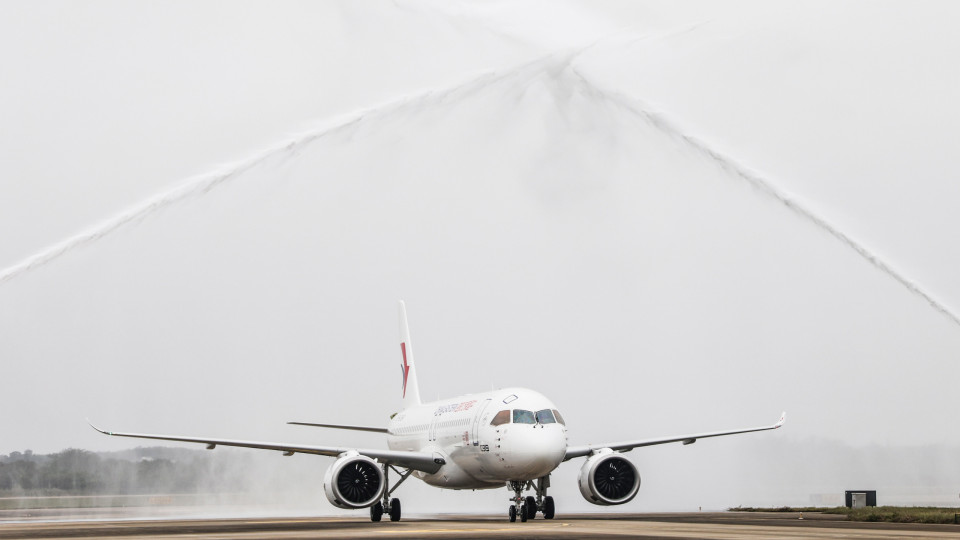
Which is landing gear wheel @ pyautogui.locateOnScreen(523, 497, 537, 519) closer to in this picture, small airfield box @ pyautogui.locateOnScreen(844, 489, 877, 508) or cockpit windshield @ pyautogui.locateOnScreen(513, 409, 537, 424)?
cockpit windshield @ pyautogui.locateOnScreen(513, 409, 537, 424)

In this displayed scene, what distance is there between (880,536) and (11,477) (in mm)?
45100

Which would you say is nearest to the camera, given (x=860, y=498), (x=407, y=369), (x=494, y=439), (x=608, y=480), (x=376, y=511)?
(x=494, y=439)

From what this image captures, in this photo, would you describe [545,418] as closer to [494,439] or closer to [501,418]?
[501,418]

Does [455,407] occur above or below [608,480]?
above

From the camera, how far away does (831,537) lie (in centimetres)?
2747

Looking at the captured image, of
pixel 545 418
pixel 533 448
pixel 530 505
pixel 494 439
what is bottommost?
pixel 530 505

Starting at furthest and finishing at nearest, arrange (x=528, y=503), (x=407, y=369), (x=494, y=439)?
(x=407, y=369) < (x=494, y=439) < (x=528, y=503)

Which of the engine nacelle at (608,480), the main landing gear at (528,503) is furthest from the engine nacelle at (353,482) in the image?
the engine nacelle at (608,480)

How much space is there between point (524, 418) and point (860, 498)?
1856cm

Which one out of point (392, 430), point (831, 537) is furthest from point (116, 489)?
point (831, 537)

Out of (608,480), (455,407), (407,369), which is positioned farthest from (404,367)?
(608,480)

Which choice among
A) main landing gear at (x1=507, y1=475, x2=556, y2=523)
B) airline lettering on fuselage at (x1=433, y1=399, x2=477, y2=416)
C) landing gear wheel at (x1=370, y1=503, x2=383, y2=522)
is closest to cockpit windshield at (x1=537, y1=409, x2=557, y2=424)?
main landing gear at (x1=507, y1=475, x2=556, y2=523)

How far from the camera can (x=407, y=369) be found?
6278 cm

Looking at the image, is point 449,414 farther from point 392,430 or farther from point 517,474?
point 392,430
